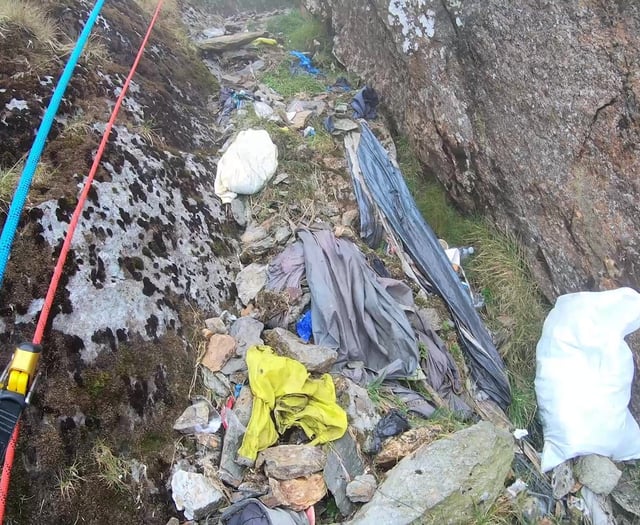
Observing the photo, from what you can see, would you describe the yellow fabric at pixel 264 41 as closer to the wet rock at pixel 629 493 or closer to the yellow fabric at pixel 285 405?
the yellow fabric at pixel 285 405

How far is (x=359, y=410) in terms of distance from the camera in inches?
107

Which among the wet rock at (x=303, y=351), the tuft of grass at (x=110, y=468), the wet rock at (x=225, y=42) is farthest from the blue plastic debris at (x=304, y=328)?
the wet rock at (x=225, y=42)

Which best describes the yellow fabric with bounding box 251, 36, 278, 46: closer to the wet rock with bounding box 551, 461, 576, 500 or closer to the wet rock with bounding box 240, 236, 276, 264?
the wet rock with bounding box 240, 236, 276, 264

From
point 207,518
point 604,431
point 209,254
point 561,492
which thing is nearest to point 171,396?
point 207,518

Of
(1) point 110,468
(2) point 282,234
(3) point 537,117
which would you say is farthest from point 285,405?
(3) point 537,117

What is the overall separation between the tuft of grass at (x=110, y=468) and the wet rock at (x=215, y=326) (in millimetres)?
937

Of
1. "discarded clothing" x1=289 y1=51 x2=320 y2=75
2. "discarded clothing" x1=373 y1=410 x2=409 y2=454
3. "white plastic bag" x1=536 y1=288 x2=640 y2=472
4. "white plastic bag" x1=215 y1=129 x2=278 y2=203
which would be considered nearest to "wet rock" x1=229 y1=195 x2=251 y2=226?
"white plastic bag" x1=215 y1=129 x2=278 y2=203

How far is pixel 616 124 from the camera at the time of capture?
3238 mm

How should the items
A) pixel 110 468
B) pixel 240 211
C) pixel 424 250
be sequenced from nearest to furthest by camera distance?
1. pixel 110 468
2. pixel 240 211
3. pixel 424 250

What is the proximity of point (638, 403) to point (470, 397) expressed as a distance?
1.15 meters

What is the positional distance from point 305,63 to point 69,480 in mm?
5605

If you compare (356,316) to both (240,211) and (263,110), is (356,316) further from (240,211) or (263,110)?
(263,110)

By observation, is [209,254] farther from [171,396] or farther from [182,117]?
[182,117]

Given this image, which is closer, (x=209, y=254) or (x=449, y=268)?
(x=209, y=254)
